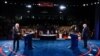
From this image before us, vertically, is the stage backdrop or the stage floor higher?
the stage backdrop

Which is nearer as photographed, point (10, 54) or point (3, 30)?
point (10, 54)

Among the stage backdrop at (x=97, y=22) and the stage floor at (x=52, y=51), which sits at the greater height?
the stage backdrop at (x=97, y=22)

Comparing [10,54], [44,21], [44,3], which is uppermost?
[44,3]

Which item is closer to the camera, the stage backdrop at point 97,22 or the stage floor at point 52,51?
the stage floor at point 52,51

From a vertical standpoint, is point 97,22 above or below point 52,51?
above

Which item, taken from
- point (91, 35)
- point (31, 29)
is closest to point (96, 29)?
point (91, 35)

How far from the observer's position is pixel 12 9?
23.9 metres

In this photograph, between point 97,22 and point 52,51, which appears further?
point 97,22

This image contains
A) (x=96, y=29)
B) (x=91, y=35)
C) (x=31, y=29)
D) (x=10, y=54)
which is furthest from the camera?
(x=31, y=29)

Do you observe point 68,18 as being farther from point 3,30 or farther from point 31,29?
point 3,30

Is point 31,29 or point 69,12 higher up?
point 69,12

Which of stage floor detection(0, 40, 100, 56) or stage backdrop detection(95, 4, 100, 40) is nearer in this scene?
stage floor detection(0, 40, 100, 56)

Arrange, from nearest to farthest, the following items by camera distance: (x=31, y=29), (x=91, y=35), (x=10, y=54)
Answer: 1. (x=10, y=54)
2. (x=91, y=35)
3. (x=31, y=29)

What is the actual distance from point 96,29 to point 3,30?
9.50 m
